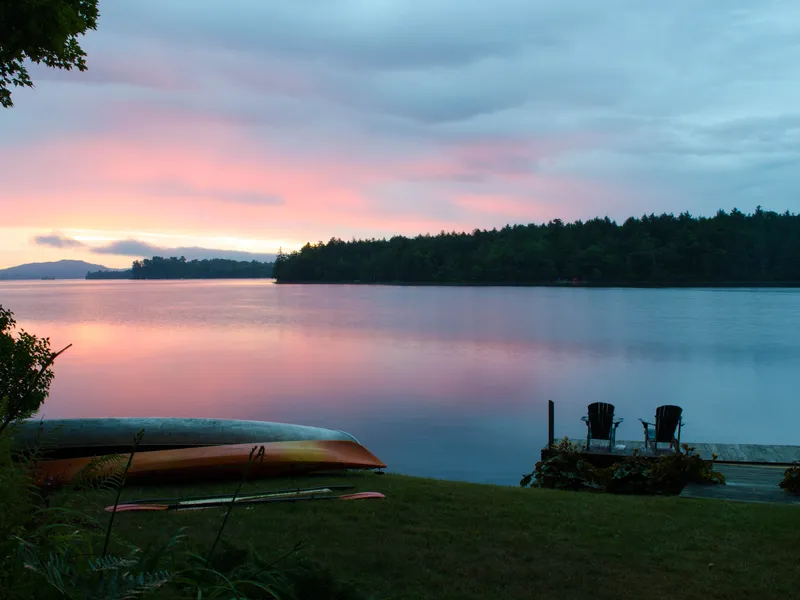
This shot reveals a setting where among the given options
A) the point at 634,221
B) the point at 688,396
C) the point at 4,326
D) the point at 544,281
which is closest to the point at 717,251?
the point at 634,221

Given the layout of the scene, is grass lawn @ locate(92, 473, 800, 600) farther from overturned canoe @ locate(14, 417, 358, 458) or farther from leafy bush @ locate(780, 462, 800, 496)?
overturned canoe @ locate(14, 417, 358, 458)

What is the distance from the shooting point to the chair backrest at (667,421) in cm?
1127

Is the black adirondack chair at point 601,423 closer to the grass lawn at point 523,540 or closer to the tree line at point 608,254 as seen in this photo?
the grass lawn at point 523,540

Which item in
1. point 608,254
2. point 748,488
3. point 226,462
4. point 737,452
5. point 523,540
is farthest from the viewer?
point 608,254

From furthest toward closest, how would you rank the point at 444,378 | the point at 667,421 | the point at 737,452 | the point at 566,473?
1. the point at 444,378
2. the point at 737,452
3. the point at 667,421
4. the point at 566,473

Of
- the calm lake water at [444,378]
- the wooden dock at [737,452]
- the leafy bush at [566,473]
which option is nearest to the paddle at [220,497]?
the leafy bush at [566,473]

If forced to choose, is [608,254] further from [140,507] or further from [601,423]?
[140,507]

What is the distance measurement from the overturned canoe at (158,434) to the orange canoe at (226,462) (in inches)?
31.3

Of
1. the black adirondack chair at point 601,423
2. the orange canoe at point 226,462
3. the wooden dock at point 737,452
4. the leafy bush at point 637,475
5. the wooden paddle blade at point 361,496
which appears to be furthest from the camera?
the black adirondack chair at point 601,423

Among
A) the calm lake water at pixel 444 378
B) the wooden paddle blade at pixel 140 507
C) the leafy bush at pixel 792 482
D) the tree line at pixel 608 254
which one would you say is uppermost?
the tree line at pixel 608 254

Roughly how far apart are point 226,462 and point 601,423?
659 centimetres

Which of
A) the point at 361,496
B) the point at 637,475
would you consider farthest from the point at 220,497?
the point at 637,475

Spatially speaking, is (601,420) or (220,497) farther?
(601,420)

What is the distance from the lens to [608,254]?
119438mm
